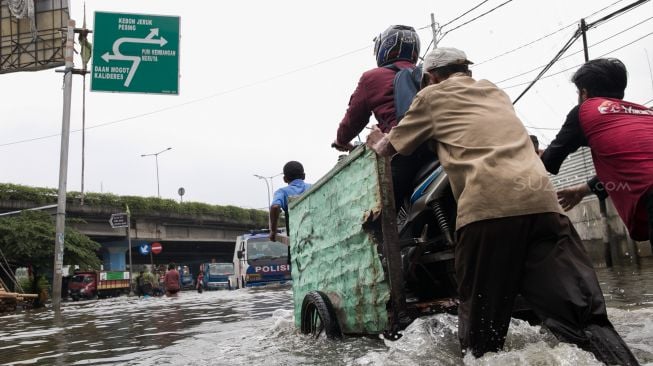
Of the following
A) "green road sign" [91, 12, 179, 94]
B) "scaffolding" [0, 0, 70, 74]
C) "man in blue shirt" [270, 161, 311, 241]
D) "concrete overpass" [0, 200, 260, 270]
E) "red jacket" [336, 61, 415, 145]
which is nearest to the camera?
"red jacket" [336, 61, 415, 145]

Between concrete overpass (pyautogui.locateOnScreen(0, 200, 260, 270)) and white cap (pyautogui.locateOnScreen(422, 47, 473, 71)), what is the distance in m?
29.5

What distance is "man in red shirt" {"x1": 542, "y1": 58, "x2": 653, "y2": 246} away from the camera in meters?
2.45

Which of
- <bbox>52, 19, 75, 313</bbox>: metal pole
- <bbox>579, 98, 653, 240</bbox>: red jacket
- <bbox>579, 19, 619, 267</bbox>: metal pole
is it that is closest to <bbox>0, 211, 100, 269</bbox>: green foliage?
<bbox>52, 19, 75, 313</bbox>: metal pole

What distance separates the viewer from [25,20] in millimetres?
19047

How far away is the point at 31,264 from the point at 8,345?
21134 mm

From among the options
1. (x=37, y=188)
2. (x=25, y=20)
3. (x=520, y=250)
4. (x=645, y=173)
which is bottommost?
(x=520, y=250)

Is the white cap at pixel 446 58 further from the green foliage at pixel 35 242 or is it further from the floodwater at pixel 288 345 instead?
the green foliage at pixel 35 242

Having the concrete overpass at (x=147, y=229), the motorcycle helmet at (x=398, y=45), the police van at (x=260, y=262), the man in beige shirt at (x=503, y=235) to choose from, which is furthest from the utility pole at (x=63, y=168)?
the concrete overpass at (x=147, y=229)

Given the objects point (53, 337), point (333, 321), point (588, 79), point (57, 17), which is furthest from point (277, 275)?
point (588, 79)

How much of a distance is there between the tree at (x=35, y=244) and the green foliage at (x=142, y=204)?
259 cm

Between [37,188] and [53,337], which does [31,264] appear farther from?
[53,337]

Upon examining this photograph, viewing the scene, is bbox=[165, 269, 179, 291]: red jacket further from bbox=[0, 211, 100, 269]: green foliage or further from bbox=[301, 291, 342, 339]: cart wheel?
bbox=[301, 291, 342, 339]: cart wheel

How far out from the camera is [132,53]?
12070 mm

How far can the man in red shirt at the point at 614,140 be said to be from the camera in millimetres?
2447
